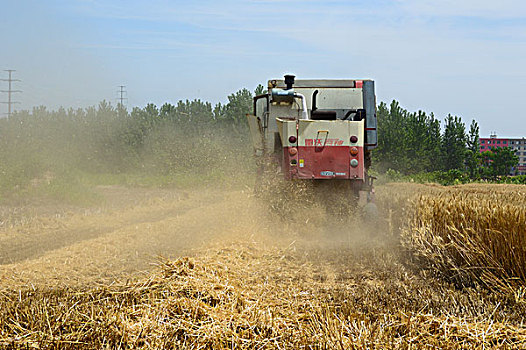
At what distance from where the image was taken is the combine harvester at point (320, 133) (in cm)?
844

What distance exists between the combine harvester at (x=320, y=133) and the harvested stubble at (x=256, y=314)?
2916mm

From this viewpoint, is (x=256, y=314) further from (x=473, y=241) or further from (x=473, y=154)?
(x=473, y=154)

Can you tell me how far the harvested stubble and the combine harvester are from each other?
2.92 metres

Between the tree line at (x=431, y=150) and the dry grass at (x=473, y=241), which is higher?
the tree line at (x=431, y=150)

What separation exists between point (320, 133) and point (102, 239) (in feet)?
13.0

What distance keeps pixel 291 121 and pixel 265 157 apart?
160cm

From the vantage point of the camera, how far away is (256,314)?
4137 mm

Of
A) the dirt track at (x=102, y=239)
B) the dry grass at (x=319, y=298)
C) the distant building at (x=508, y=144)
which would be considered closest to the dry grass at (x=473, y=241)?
the dry grass at (x=319, y=298)

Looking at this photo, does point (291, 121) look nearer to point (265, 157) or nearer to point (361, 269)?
point (265, 157)

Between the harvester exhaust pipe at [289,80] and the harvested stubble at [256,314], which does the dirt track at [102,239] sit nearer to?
the harvested stubble at [256,314]

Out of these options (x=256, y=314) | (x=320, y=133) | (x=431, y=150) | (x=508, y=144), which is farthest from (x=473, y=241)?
(x=508, y=144)

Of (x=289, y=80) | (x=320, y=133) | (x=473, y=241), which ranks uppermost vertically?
(x=289, y=80)

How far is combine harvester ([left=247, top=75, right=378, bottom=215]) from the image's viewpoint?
8438 millimetres

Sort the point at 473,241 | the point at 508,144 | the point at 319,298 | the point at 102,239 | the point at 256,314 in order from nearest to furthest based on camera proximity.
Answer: the point at 256,314
the point at 319,298
the point at 473,241
the point at 102,239
the point at 508,144
